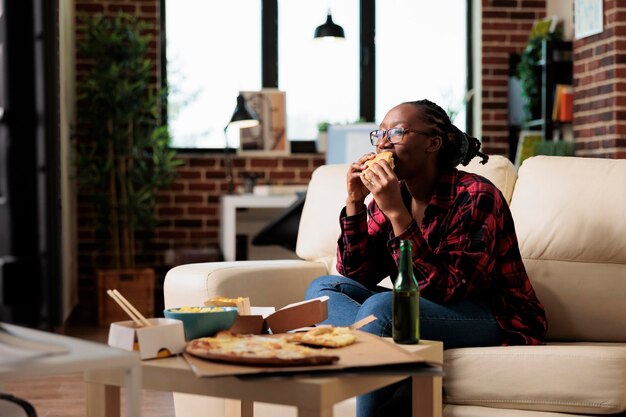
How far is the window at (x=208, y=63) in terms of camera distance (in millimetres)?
6363

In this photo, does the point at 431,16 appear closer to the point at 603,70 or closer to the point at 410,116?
the point at 603,70

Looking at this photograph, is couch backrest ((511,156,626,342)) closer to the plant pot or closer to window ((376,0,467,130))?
the plant pot

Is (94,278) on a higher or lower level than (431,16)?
lower

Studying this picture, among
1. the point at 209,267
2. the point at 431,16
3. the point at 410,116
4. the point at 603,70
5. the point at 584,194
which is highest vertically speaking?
the point at 431,16

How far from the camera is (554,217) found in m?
2.61

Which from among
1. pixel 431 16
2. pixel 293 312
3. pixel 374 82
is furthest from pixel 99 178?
pixel 293 312

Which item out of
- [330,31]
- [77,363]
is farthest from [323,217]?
[330,31]

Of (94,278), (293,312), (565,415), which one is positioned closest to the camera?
(293,312)

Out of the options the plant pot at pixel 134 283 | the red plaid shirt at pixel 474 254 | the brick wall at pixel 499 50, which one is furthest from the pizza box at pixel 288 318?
the brick wall at pixel 499 50

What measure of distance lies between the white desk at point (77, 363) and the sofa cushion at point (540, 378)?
3.26 feet

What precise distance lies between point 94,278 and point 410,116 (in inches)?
158

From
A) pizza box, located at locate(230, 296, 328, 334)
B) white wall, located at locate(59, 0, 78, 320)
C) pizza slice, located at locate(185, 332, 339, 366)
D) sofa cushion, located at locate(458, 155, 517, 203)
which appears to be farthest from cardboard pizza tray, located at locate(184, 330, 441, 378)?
white wall, located at locate(59, 0, 78, 320)

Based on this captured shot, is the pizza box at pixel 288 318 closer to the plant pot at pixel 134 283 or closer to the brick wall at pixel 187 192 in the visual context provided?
the plant pot at pixel 134 283

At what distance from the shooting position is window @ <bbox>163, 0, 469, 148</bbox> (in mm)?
6383
